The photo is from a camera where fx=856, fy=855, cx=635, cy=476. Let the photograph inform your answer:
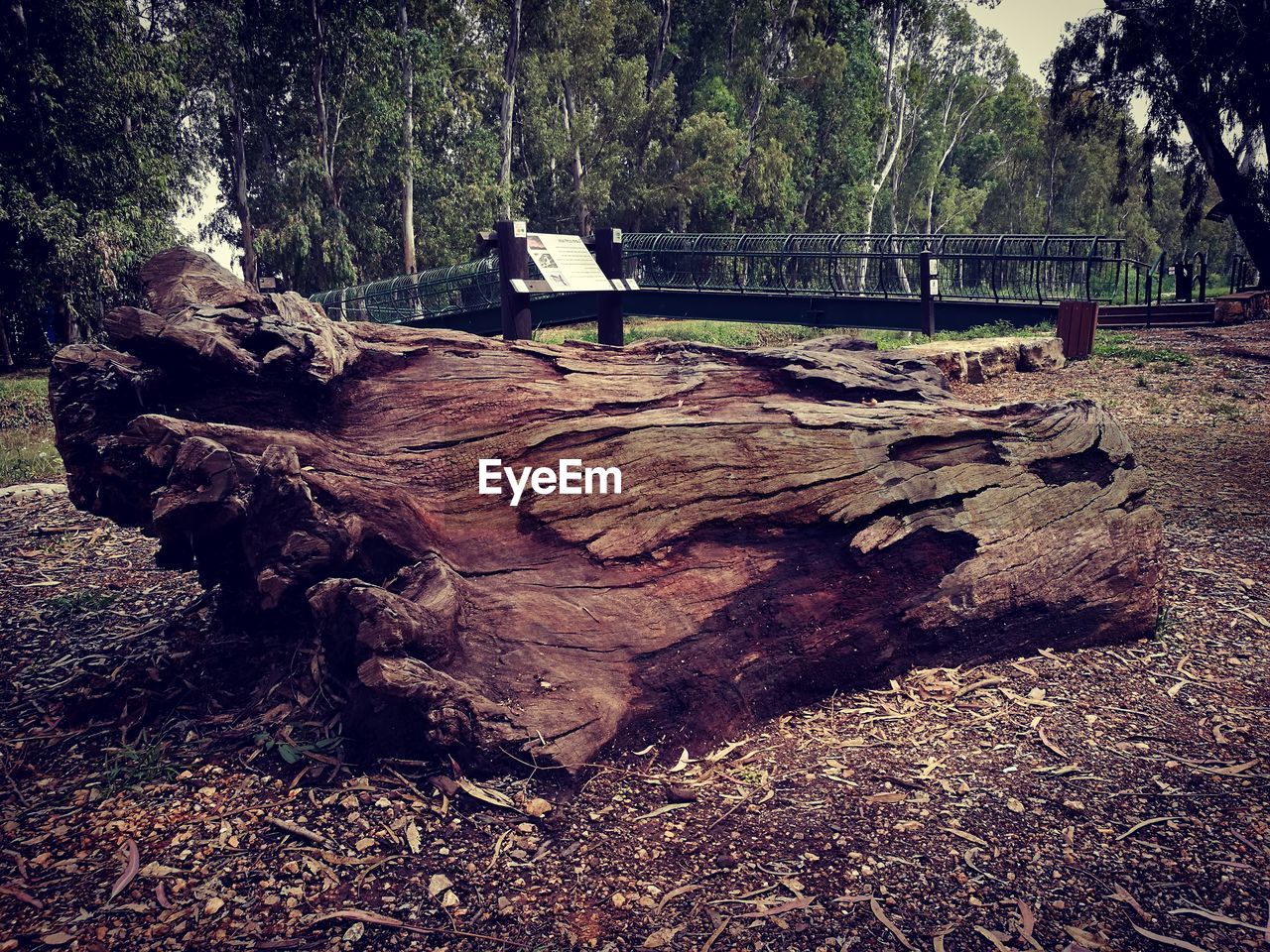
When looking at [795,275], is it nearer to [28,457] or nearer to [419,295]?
[419,295]

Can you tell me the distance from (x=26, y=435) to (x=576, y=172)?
2430cm

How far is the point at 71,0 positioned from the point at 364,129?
11307 mm

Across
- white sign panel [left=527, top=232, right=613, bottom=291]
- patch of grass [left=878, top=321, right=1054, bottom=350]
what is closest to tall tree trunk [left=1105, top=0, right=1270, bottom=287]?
patch of grass [left=878, top=321, right=1054, bottom=350]

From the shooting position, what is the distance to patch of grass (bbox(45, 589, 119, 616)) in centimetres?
495

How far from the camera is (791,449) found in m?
4.21

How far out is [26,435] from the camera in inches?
431

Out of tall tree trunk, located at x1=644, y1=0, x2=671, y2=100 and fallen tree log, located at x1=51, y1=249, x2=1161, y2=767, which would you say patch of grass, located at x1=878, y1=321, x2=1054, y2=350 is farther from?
tall tree trunk, located at x1=644, y1=0, x2=671, y2=100

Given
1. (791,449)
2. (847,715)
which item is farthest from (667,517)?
(847,715)

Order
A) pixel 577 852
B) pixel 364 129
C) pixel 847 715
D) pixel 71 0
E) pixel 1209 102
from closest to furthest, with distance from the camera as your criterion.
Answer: pixel 577 852 < pixel 847 715 < pixel 71 0 < pixel 1209 102 < pixel 364 129

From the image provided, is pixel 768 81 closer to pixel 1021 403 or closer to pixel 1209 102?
pixel 1209 102

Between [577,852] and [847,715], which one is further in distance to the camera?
[847,715]

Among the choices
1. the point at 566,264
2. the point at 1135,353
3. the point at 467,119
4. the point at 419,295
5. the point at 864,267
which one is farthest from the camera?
the point at 467,119

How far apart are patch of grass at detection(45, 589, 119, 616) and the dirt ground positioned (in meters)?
0.31

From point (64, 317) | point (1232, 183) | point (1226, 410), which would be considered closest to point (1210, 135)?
point (1232, 183)
